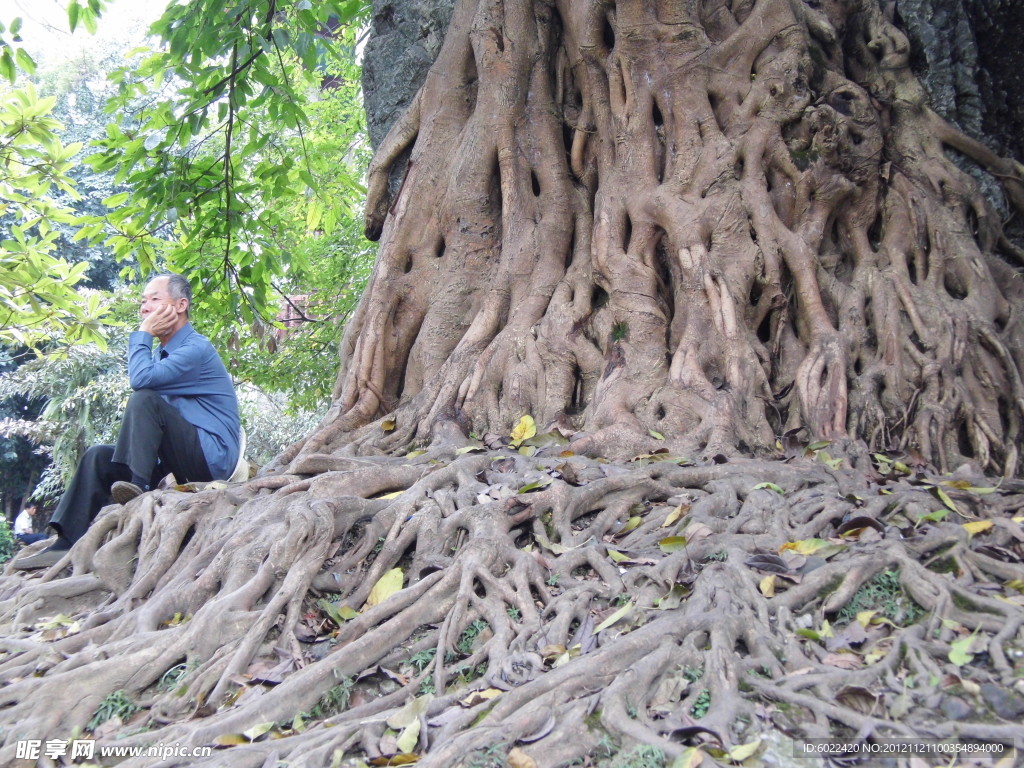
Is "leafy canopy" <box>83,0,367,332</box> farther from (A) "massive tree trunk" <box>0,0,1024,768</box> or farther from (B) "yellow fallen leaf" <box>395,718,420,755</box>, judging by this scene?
(B) "yellow fallen leaf" <box>395,718,420,755</box>

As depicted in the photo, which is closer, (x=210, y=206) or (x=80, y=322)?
(x=80, y=322)

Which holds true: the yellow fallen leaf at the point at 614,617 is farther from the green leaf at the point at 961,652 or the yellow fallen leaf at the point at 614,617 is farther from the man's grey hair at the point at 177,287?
the man's grey hair at the point at 177,287

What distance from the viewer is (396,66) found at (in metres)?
6.23

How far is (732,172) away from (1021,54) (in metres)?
2.28

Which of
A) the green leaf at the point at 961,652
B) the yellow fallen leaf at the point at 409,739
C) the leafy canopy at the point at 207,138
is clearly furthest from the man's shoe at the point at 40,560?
the green leaf at the point at 961,652

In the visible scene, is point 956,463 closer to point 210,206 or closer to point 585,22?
point 585,22

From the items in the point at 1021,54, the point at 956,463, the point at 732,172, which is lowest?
the point at 956,463

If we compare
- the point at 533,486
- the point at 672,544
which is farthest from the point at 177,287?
A: the point at 672,544

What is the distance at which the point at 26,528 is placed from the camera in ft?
43.3

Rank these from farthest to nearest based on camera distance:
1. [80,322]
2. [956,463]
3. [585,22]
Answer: [80,322] < [585,22] < [956,463]

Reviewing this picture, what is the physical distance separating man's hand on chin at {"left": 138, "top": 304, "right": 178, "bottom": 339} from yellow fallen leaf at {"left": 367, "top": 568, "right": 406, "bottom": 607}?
232 cm

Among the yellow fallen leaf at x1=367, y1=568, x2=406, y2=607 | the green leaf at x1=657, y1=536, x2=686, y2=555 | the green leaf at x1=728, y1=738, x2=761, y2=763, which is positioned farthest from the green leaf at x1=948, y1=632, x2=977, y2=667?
the yellow fallen leaf at x1=367, y1=568, x2=406, y2=607

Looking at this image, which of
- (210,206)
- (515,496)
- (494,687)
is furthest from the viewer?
(210,206)

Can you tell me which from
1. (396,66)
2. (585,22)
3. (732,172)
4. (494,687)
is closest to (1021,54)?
(732,172)
